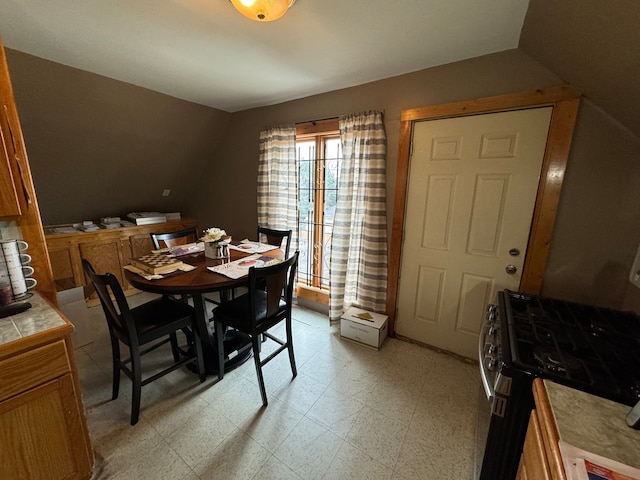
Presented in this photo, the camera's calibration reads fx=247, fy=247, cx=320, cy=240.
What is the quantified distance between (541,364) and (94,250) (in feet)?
13.5

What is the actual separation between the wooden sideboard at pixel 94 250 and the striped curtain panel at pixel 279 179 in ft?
5.52

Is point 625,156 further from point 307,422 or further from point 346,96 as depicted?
point 307,422

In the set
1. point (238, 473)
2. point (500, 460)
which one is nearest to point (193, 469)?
point (238, 473)

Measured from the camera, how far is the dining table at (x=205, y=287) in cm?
150

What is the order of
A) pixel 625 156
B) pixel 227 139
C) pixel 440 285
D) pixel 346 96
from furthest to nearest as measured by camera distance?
pixel 227 139
pixel 346 96
pixel 440 285
pixel 625 156

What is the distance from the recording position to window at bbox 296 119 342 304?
267 cm

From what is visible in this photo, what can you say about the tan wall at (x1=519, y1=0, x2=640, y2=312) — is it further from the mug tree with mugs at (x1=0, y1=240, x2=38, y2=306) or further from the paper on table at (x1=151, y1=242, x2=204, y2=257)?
the mug tree with mugs at (x1=0, y1=240, x2=38, y2=306)

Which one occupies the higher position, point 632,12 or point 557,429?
point 632,12

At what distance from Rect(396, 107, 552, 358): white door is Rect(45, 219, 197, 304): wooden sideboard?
131 inches

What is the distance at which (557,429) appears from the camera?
681mm

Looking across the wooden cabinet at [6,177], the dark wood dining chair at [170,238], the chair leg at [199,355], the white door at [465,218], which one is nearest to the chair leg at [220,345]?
the chair leg at [199,355]

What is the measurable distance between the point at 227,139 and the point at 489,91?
298 centimetres

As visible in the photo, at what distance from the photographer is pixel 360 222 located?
7.87ft

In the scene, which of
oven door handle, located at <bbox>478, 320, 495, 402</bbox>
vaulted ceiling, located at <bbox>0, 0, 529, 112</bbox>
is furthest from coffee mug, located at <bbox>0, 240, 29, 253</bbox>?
oven door handle, located at <bbox>478, 320, 495, 402</bbox>
